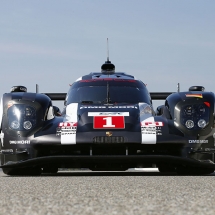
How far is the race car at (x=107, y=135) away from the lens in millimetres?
8305

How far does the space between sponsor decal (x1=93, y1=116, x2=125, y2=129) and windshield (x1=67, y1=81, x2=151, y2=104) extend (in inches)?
52.4

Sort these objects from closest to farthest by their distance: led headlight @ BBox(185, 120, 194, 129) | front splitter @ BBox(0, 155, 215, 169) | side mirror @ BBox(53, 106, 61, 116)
→ front splitter @ BBox(0, 155, 215, 169), led headlight @ BBox(185, 120, 194, 129), side mirror @ BBox(53, 106, 61, 116)

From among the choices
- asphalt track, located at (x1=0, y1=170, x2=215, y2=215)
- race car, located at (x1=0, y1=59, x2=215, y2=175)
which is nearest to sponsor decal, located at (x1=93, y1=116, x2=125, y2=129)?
race car, located at (x1=0, y1=59, x2=215, y2=175)

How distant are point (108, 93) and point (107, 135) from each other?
1.96 m

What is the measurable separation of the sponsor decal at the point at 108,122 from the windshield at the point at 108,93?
1331mm

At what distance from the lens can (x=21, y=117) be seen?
8945mm

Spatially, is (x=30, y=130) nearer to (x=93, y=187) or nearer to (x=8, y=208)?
(x=93, y=187)

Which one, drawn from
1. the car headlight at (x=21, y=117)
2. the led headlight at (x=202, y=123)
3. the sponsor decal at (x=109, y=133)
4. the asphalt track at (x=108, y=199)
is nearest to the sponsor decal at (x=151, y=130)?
the sponsor decal at (x=109, y=133)

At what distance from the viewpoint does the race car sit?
8.30 meters

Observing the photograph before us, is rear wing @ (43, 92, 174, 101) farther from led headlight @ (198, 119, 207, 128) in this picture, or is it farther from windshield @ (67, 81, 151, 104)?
led headlight @ (198, 119, 207, 128)

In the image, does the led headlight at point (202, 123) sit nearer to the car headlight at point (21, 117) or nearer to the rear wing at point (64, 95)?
the car headlight at point (21, 117)

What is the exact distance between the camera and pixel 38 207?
167 inches

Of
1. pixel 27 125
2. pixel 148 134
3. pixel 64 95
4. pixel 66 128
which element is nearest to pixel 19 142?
pixel 27 125

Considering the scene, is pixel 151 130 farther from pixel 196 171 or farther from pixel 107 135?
pixel 196 171
